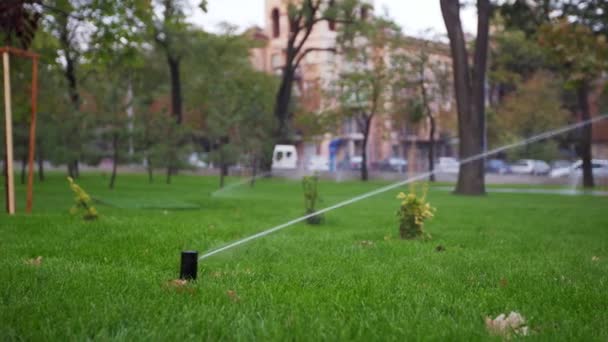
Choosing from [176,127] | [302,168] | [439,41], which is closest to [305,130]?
[302,168]

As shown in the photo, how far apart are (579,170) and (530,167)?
33.1 feet

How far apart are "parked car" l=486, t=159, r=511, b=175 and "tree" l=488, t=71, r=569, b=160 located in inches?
45.7

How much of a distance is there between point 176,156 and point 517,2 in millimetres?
16306

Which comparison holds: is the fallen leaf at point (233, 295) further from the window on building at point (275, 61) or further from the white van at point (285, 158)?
the window on building at point (275, 61)

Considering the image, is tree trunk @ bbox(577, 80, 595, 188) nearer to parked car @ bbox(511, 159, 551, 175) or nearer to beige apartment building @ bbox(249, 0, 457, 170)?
parked car @ bbox(511, 159, 551, 175)

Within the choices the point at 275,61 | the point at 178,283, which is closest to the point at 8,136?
the point at 178,283

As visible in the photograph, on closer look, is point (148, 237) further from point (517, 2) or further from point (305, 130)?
point (305, 130)

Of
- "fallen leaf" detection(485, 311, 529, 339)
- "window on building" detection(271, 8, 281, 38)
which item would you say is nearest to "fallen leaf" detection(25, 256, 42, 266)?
"fallen leaf" detection(485, 311, 529, 339)

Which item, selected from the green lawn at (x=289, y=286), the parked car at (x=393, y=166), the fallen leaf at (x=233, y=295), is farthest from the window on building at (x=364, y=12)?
the fallen leaf at (x=233, y=295)

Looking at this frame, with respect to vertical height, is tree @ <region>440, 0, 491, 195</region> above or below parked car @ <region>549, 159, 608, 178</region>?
above

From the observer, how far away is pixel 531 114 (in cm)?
4991

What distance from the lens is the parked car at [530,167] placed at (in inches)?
1741

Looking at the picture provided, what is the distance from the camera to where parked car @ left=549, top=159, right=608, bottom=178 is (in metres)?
36.9

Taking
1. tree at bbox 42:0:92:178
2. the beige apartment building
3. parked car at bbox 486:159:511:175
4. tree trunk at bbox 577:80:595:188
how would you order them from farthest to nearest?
the beige apartment building
parked car at bbox 486:159:511:175
tree trunk at bbox 577:80:595:188
tree at bbox 42:0:92:178
